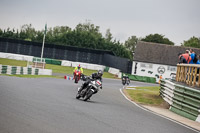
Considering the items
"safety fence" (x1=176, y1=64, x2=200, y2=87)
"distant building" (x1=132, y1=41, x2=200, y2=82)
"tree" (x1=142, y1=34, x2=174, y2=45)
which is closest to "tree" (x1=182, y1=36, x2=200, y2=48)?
"tree" (x1=142, y1=34, x2=174, y2=45)

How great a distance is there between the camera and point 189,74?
1892cm

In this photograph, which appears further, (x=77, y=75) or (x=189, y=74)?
(x=77, y=75)

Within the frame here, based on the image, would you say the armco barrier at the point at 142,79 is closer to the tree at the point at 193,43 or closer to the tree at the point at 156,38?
the tree at the point at 156,38

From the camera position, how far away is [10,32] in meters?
99.0

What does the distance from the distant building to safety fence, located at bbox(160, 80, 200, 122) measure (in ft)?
164

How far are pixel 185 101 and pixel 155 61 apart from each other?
5473 cm

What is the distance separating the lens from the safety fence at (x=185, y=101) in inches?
600

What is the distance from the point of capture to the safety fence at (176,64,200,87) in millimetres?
17406

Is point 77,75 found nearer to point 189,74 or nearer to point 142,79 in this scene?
point 189,74

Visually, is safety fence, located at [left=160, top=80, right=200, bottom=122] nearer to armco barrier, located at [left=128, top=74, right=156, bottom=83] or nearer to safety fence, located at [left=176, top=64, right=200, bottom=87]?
safety fence, located at [left=176, top=64, right=200, bottom=87]

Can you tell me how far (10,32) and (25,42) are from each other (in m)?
26.8

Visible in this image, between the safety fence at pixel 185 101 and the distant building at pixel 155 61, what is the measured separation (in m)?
50.0

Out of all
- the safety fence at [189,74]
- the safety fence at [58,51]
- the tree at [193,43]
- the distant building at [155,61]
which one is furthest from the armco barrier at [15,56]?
the tree at [193,43]

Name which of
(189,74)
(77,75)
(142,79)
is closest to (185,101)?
(189,74)
